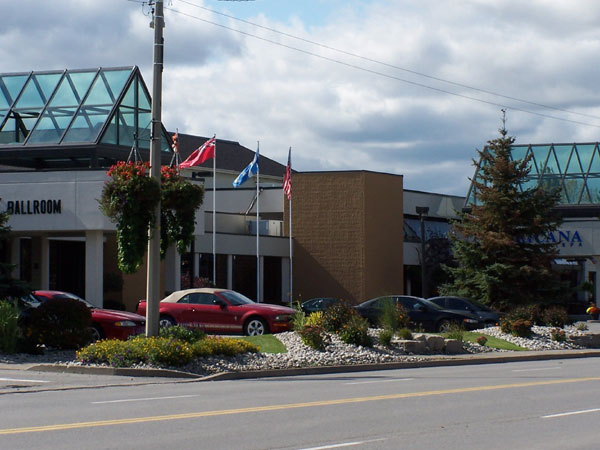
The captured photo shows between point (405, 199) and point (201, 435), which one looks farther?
point (405, 199)

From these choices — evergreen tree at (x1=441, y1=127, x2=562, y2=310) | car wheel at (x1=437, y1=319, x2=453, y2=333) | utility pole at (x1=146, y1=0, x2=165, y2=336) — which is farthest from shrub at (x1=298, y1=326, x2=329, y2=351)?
evergreen tree at (x1=441, y1=127, x2=562, y2=310)

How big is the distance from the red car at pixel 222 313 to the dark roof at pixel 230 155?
38301mm

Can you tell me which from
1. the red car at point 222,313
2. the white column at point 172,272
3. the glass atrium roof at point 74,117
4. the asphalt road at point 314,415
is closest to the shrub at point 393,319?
the red car at point 222,313

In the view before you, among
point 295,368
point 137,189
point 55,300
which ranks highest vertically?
point 137,189

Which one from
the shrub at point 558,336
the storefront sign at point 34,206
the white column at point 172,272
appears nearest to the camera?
the shrub at point 558,336

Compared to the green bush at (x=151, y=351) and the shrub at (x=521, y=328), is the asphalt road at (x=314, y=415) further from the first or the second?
the shrub at (x=521, y=328)

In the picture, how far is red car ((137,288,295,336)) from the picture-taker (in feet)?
96.5

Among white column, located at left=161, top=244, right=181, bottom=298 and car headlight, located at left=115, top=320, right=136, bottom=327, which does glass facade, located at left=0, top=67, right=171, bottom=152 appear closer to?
white column, located at left=161, top=244, right=181, bottom=298

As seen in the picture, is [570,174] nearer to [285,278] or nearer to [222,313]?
[285,278]

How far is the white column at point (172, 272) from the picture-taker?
39.3m

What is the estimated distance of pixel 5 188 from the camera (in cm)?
3562

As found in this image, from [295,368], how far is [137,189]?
5.25 m

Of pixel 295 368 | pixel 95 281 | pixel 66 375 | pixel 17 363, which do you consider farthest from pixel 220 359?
pixel 95 281

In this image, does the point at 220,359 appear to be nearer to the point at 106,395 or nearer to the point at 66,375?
the point at 66,375
